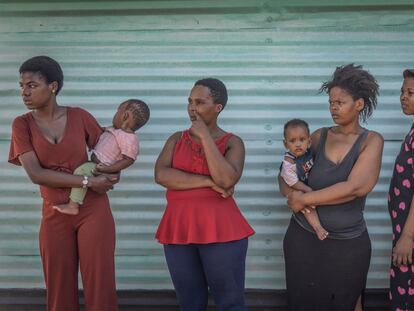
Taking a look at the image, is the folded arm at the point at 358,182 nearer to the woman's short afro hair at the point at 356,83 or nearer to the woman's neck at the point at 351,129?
the woman's neck at the point at 351,129

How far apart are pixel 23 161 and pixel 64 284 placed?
81 cm

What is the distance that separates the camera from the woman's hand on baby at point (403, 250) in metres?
3.56

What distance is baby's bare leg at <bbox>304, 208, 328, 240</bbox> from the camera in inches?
140

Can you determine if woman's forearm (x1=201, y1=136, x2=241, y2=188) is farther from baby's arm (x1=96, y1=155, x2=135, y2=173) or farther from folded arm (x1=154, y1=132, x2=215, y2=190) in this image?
baby's arm (x1=96, y1=155, x2=135, y2=173)

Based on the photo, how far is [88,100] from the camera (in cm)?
466

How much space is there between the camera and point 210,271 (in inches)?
139

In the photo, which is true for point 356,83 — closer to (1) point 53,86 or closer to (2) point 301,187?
(2) point 301,187

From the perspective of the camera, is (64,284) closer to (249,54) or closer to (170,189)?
(170,189)

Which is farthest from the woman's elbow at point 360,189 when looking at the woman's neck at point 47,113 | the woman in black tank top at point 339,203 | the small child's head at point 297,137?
the woman's neck at point 47,113

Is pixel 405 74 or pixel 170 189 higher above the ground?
pixel 405 74

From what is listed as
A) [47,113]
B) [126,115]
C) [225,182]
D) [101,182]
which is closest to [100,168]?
[101,182]

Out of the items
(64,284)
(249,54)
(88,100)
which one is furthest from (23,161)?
(249,54)

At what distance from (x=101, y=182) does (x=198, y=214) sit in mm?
621

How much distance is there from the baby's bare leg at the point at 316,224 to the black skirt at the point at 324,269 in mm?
62
